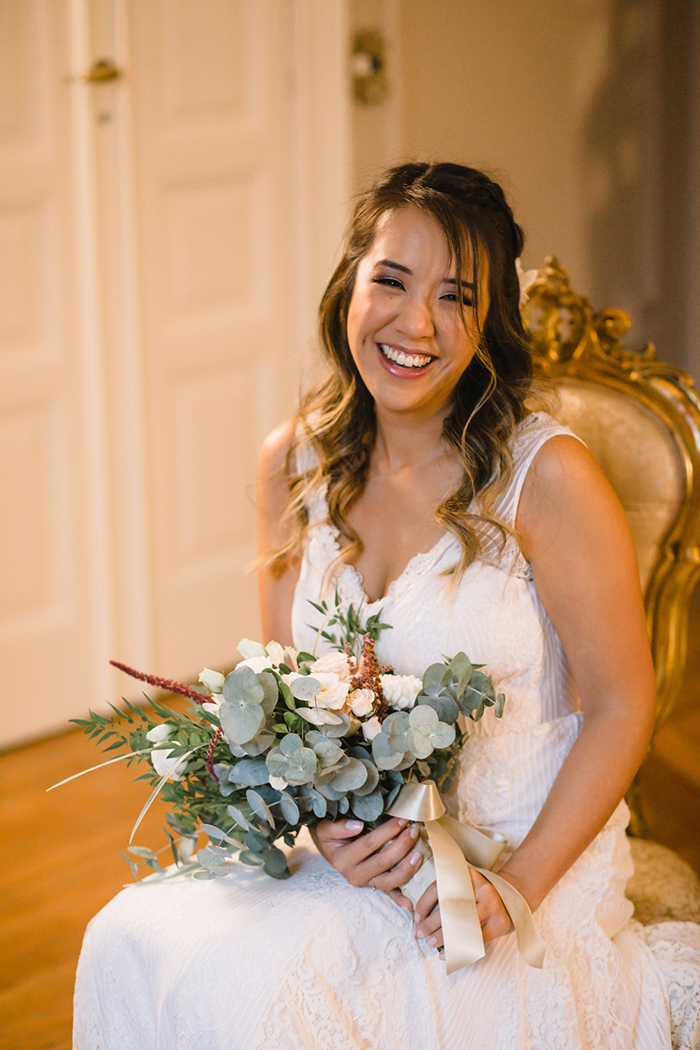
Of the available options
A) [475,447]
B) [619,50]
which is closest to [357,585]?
[475,447]

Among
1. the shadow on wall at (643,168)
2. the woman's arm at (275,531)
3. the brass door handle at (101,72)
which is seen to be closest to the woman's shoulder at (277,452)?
the woman's arm at (275,531)

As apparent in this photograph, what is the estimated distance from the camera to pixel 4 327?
2918 millimetres

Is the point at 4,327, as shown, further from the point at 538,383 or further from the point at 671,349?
the point at 671,349

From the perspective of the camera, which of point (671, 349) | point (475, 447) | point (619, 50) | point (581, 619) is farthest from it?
point (671, 349)

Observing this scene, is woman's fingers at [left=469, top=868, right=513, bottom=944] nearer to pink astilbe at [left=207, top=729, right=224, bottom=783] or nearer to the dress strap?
pink astilbe at [left=207, top=729, right=224, bottom=783]

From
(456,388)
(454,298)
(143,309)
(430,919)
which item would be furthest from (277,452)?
(143,309)

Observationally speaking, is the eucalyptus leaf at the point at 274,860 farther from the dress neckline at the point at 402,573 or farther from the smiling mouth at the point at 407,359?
the smiling mouth at the point at 407,359

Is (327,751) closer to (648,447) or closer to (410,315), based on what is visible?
(410,315)

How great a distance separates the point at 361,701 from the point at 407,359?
1.77 ft

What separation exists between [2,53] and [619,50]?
2.42 meters

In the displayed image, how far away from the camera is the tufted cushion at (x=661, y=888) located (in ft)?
4.99

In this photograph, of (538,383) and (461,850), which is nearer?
(461,850)

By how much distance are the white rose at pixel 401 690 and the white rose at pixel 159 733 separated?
0.88 feet

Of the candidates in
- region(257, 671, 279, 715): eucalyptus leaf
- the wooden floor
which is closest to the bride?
region(257, 671, 279, 715): eucalyptus leaf
